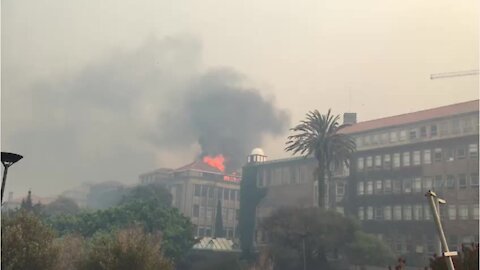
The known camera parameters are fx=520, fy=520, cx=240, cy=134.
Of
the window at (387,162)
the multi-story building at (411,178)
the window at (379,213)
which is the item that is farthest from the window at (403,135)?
the window at (379,213)

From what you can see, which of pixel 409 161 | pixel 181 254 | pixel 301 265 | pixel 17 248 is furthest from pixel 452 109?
pixel 17 248

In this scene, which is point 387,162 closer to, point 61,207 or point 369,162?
point 369,162

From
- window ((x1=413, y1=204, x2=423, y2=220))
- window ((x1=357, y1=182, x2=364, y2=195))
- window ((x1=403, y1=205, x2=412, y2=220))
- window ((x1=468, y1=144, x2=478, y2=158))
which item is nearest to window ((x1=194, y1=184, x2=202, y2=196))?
window ((x1=357, y1=182, x2=364, y2=195))

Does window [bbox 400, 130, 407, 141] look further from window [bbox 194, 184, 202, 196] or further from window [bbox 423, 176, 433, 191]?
window [bbox 194, 184, 202, 196]

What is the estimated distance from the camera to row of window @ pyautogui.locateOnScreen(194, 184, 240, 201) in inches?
4924

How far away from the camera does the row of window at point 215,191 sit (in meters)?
125

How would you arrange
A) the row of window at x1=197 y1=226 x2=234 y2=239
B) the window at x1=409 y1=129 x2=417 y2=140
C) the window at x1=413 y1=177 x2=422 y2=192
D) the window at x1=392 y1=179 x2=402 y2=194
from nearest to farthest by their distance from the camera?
the window at x1=413 y1=177 x2=422 y2=192, the window at x1=409 y1=129 x2=417 y2=140, the window at x1=392 y1=179 x2=402 y2=194, the row of window at x1=197 y1=226 x2=234 y2=239

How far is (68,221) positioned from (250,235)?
41315mm

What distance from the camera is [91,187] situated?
167 meters

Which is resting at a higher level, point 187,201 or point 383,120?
point 383,120

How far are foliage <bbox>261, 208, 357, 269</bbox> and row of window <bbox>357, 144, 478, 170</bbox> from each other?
1497cm

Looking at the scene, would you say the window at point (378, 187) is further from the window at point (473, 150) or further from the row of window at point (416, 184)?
the window at point (473, 150)

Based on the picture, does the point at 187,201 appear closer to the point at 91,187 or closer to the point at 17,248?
the point at 91,187

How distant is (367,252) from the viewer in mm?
71062
